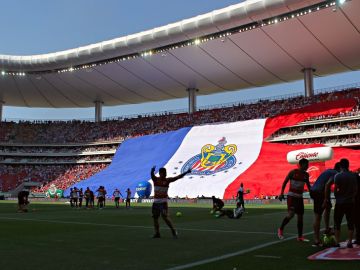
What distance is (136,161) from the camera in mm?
58500

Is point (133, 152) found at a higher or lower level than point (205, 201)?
higher

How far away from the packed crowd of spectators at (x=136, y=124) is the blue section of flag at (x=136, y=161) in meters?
6.66

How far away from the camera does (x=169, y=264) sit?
7.39 meters

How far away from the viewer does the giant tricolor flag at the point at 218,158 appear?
42156 mm

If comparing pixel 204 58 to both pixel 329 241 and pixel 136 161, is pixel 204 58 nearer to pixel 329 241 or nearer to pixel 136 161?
pixel 136 161

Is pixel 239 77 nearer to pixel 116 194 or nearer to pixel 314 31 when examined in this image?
pixel 314 31

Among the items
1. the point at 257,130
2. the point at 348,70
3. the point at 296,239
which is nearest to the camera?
the point at 296,239

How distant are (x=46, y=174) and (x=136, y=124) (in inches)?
717

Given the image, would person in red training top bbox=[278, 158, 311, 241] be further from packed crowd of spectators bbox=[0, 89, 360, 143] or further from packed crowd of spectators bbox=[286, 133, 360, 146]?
packed crowd of spectators bbox=[0, 89, 360, 143]

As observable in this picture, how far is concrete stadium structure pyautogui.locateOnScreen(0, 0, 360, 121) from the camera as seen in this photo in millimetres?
45188

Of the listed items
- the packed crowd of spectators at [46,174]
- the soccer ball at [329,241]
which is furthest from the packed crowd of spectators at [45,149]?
the soccer ball at [329,241]

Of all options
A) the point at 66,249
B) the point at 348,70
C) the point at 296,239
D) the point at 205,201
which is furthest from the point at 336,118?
the point at 66,249

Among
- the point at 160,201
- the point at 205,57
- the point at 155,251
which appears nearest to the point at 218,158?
the point at 205,57

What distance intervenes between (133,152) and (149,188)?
15.4 m
